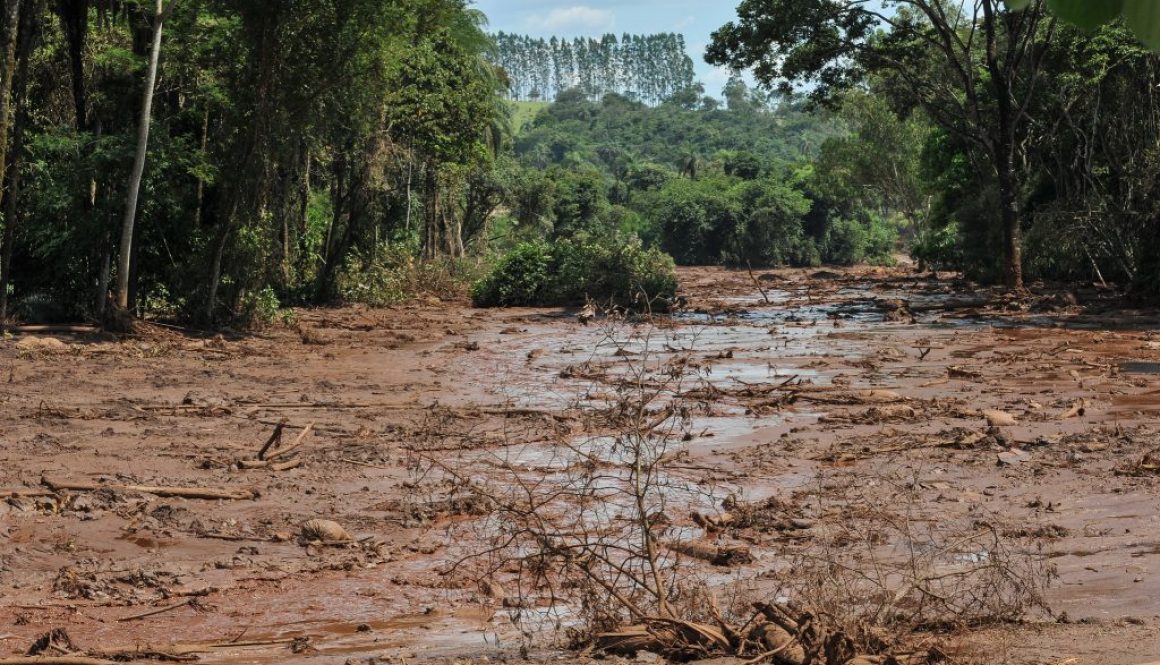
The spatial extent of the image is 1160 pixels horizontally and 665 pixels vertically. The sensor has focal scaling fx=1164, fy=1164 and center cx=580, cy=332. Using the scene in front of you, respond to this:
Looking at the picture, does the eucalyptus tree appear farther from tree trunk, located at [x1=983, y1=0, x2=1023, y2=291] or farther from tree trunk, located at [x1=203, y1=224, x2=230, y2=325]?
tree trunk, located at [x1=203, y1=224, x2=230, y2=325]

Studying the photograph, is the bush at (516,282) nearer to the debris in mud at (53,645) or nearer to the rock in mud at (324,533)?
the rock in mud at (324,533)

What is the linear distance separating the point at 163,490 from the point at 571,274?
22520 millimetres

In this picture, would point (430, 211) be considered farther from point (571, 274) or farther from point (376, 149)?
point (376, 149)

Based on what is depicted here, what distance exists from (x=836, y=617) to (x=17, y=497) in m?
5.56

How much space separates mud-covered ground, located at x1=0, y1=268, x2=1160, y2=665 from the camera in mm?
5625

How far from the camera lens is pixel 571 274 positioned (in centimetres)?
3038

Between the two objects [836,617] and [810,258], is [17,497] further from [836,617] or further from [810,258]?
[810,258]

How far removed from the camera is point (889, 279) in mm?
41031

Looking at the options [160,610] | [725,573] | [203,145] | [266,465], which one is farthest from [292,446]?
[203,145]

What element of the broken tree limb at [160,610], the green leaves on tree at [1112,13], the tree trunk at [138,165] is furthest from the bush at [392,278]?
the green leaves on tree at [1112,13]

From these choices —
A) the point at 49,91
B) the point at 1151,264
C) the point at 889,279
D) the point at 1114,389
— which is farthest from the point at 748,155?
the point at 1114,389

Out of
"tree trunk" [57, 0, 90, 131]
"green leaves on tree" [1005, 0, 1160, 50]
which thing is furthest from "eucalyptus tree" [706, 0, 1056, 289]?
"green leaves on tree" [1005, 0, 1160, 50]

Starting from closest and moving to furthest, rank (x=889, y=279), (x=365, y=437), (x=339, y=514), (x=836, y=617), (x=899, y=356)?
1. (x=836, y=617)
2. (x=339, y=514)
3. (x=365, y=437)
4. (x=899, y=356)
5. (x=889, y=279)

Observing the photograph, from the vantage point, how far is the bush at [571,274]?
29.6m
